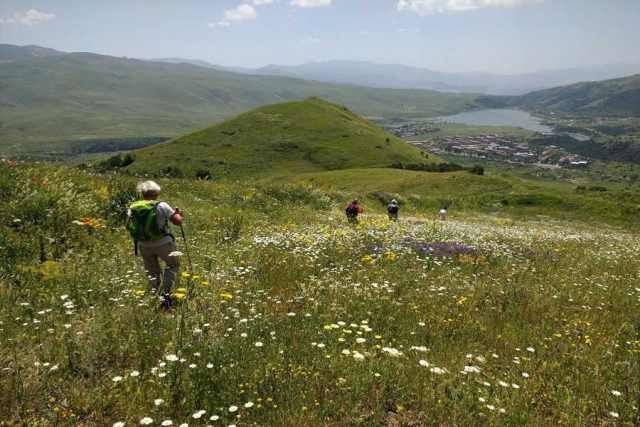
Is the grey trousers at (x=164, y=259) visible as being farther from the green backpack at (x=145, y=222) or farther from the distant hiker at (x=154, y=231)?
the green backpack at (x=145, y=222)

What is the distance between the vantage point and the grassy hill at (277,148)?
289 feet

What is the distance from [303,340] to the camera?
5344mm

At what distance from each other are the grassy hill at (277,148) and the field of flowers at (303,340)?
76191 mm

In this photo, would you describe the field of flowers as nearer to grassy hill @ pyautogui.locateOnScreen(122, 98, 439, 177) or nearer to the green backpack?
the green backpack

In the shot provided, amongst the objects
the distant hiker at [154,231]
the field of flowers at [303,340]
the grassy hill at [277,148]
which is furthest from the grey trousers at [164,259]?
the grassy hill at [277,148]

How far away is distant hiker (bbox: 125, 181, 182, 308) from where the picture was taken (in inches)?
273

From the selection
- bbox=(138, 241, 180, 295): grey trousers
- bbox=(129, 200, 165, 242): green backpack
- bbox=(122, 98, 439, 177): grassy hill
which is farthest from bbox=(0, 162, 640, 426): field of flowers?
bbox=(122, 98, 439, 177): grassy hill

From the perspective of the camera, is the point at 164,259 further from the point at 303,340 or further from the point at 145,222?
the point at 303,340

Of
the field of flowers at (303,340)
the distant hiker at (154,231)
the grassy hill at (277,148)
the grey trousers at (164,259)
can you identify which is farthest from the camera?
the grassy hill at (277,148)

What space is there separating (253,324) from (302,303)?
1239mm

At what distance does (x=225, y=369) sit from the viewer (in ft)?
14.6

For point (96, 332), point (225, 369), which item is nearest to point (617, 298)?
point (225, 369)

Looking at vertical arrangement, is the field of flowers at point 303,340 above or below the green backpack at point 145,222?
below

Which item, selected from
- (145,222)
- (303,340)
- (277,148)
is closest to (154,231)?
(145,222)
